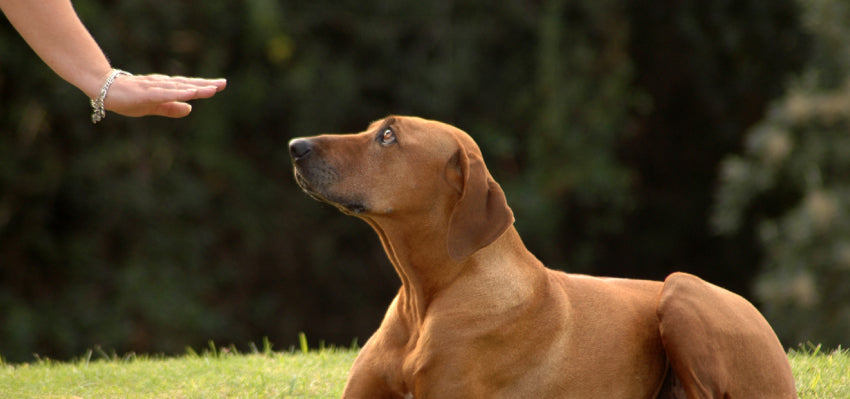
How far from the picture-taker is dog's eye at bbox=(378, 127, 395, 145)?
4.37 metres

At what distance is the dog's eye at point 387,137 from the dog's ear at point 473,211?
9.9 inches

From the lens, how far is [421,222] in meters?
4.31

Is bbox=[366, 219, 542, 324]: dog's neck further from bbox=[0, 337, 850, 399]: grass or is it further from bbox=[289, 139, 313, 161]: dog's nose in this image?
bbox=[0, 337, 850, 399]: grass

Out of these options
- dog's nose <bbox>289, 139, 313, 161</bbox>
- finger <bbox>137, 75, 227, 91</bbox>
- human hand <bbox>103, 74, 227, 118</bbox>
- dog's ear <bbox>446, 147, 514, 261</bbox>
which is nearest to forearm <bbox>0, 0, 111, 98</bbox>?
human hand <bbox>103, 74, 227, 118</bbox>

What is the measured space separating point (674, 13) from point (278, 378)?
39.8ft

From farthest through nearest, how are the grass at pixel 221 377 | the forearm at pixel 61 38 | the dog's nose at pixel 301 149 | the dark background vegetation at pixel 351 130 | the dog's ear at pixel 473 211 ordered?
the dark background vegetation at pixel 351 130, the grass at pixel 221 377, the forearm at pixel 61 38, the dog's nose at pixel 301 149, the dog's ear at pixel 473 211

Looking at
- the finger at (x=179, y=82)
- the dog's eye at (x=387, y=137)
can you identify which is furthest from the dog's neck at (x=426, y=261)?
the finger at (x=179, y=82)

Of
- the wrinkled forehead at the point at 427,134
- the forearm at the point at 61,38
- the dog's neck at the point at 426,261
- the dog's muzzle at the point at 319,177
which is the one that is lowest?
the dog's neck at the point at 426,261

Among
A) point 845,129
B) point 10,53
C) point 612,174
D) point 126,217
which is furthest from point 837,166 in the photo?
point 10,53

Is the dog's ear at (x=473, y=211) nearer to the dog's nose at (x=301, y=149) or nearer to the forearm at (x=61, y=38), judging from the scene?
the dog's nose at (x=301, y=149)

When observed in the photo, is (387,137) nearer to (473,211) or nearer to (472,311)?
(473,211)

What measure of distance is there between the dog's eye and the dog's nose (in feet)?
0.92

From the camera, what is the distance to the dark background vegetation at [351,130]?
13.2m

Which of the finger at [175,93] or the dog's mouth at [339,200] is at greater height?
the finger at [175,93]
